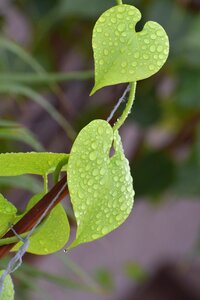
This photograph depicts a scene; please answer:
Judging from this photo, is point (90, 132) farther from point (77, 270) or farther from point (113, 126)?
point (77, 270)

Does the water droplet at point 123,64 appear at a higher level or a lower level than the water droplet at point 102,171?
higher

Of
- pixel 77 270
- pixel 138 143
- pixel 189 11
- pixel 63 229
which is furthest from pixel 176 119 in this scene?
pixel 63 229

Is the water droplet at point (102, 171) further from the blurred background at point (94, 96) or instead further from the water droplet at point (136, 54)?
the blurred background at point (94, 96)

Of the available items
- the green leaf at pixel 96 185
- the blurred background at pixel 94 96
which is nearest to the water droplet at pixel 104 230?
the green leaf at pixel 96 185

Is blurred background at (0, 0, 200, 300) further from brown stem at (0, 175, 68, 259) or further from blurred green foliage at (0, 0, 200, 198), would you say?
brown stem at (0, 175, 68, 259)

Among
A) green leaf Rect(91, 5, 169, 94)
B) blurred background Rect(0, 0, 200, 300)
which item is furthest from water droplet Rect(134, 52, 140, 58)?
blurred background Rect(0, 0, 200, 300)

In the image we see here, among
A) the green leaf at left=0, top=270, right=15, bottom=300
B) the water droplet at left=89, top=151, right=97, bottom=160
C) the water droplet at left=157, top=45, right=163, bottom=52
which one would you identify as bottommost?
the green leaf at left=0, top=270, right=15, bottom=300
